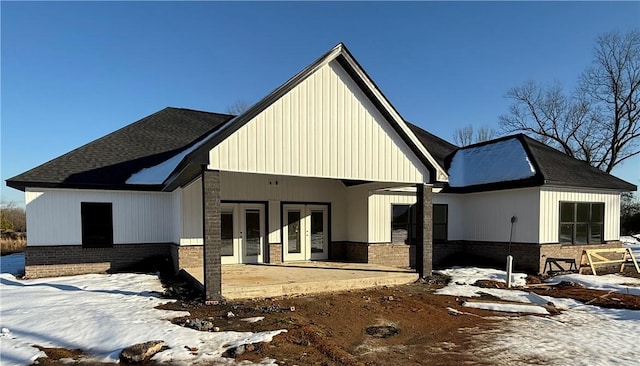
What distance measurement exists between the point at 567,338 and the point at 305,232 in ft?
30.8

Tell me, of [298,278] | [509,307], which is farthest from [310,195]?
[509,307]

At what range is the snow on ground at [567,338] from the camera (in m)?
5.56

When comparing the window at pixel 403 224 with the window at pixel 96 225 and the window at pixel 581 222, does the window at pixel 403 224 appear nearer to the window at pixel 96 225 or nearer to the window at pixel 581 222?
the window at pixel 581 222

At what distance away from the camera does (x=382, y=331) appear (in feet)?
23.0

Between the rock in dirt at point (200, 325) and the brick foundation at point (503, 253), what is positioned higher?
the rock in dirt at point (200, 325)

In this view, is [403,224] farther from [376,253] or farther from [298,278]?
[298,278]

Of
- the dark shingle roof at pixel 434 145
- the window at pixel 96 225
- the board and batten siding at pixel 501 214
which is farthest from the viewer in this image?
the dark shingle roof at pixel 434 145

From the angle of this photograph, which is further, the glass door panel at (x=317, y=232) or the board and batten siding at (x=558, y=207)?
the glass door panel at (x=317, y=232)

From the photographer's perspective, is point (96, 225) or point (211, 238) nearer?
point (211, 238)

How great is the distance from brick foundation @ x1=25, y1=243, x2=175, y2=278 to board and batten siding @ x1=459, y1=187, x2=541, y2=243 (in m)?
11.9

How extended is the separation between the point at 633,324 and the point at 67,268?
15168 millimetres

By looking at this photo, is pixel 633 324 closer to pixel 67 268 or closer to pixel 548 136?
pixel 67 268

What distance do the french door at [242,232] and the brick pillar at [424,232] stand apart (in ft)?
18.0

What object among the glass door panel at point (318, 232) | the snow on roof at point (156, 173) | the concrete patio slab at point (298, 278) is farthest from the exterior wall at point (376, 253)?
the snow on roof at point (156, 173)
